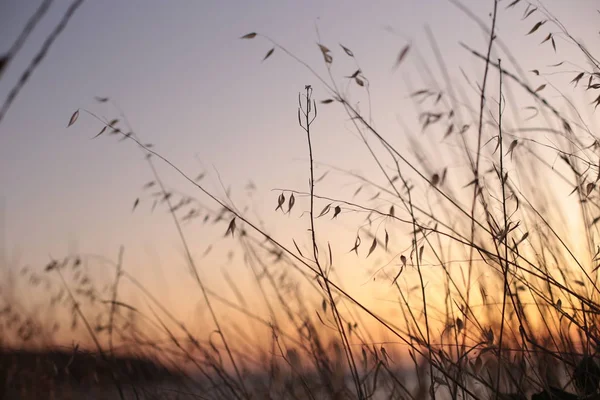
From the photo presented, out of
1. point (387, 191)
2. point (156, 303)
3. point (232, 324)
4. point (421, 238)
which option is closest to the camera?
point (421, 238)

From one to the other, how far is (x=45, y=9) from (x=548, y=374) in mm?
1535

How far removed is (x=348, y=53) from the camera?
1.58 m

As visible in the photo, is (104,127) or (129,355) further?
(129,355)

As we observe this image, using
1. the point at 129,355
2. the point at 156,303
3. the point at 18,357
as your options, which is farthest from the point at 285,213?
the point at 18,357

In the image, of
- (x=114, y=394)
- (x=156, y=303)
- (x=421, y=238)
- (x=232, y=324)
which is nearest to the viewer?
(x=421, y=238)

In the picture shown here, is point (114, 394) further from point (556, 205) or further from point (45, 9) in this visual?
point (45, 9)

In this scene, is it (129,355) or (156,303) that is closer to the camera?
(156,303)

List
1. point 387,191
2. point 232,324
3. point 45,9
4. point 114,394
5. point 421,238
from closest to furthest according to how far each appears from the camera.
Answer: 1. point 45,9
2. point 421,238
3. point 387,191
4. point 232,324
5. point 114,394

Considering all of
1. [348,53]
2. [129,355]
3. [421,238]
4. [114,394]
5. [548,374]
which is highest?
[348,53]

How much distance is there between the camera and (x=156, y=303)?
6.31 ft

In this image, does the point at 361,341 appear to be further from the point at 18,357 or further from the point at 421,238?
the point at 18,357

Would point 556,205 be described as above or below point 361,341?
above

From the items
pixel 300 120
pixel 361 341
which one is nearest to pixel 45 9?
pixel 300 120

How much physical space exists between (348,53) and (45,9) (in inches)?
52.4
